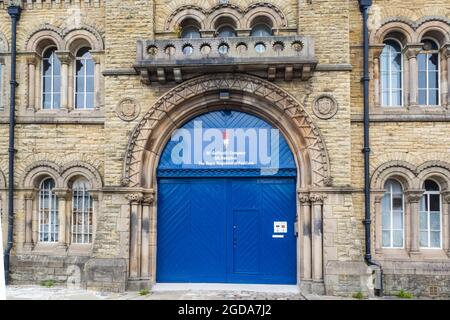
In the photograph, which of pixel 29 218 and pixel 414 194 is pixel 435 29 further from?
pixel 29 218

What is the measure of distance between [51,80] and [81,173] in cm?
281

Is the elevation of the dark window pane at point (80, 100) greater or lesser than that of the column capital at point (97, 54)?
lesser

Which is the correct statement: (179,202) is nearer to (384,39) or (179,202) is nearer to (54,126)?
(54,126)

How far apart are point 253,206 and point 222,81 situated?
314 centimetres

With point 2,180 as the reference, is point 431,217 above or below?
below

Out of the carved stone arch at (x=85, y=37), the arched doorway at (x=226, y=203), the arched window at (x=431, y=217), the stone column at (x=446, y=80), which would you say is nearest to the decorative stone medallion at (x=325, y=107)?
the arched doorway at (x=226, y=203)

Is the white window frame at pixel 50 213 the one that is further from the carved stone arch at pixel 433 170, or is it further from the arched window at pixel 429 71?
the arched window at pixel 429 71

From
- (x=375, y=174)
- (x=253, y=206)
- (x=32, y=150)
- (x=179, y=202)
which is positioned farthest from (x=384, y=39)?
(x=32, y=150)

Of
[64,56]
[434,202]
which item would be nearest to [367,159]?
[434,202]

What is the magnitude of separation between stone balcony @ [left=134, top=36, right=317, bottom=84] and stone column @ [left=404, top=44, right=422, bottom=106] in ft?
8.78

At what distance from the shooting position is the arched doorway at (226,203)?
33.6 ft

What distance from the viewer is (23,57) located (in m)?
11.1

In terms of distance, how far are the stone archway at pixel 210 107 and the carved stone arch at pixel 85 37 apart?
2.55 meters

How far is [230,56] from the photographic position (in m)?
9.60
